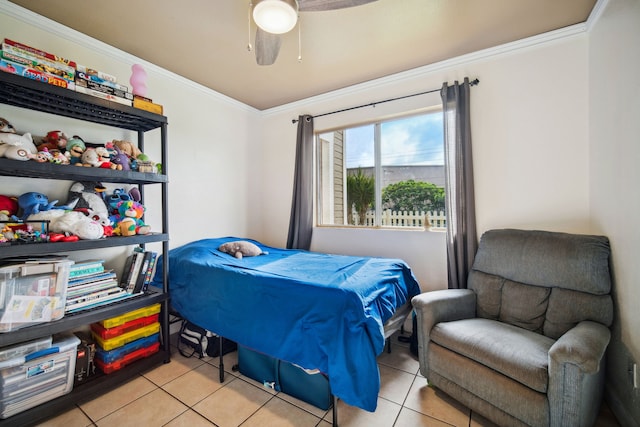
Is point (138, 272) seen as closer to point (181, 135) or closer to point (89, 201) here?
point (89, 201)

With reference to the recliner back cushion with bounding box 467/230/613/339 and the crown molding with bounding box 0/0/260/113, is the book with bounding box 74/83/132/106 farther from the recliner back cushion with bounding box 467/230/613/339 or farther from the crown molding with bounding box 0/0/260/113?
the recliner back cushion with bounding box 467/230/613/339

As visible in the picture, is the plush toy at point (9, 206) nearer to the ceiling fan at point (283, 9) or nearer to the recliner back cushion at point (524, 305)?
the ceiling fan at point (283, 9)

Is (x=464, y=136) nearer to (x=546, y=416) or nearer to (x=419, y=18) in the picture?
(x=419, y=18)

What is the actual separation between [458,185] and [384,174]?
2.68 ft

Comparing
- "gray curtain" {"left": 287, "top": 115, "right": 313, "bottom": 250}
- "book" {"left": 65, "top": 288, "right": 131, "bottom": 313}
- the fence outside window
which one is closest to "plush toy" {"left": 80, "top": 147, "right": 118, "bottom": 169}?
"book" {"left": 65, "top": 288, "right": 131, "bottom": 313}

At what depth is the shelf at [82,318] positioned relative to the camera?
1.39 m

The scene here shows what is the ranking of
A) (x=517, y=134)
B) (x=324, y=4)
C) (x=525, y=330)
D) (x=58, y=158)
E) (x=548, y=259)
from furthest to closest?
(x=517, y=134) < (x=548, y=259) < (x=525, y=330) < (x=58, y=158) < (x=324, y=4)

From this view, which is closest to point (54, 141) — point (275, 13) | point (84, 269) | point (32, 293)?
point (84, 269)

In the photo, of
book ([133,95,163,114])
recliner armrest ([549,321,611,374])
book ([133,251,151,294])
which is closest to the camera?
recliner armrest ([549,321,611,374])

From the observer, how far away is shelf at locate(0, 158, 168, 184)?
1.41 m

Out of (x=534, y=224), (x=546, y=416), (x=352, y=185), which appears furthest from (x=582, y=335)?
(x=352, y=185)

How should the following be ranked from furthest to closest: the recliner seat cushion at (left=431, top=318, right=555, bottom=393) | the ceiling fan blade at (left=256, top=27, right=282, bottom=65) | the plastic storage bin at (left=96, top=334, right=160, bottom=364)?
the plastic storage bin at (left=96, top=334, right=160, bottom=364), the ceiling fan blade at (left=256, top=27, right=282, bottom=65), the recliner seat cushion at (left=431, top=318, right=555, bottom=393)

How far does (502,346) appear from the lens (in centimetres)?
143

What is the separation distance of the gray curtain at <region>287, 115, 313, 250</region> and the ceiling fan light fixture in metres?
1.89
